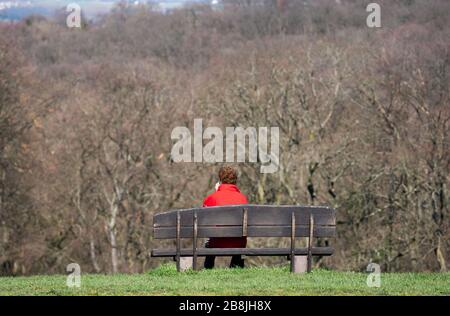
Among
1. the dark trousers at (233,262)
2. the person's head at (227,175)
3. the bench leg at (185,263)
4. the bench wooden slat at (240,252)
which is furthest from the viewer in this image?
the dark trousers at (233,262)

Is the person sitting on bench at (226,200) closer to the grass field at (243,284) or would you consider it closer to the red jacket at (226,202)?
the red jacket at (226,202)

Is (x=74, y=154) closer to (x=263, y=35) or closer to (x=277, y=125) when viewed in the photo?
(x=277, y=125)

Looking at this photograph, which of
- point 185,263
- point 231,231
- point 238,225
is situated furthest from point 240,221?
point 185,263

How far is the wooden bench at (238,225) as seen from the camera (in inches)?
514

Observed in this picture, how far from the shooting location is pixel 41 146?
158 ft

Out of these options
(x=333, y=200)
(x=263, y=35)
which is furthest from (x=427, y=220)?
(x=263, y=35)

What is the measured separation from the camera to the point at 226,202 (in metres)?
13.6

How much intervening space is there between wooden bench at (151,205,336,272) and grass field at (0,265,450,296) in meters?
0.26

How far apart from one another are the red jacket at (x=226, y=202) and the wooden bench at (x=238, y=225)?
31 cm

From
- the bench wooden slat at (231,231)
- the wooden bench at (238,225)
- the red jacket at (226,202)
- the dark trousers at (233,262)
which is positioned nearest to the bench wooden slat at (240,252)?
the wooden bench at (238,225)

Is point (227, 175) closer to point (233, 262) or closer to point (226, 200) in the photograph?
point (226, 200)

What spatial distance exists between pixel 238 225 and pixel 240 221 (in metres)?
0.05
